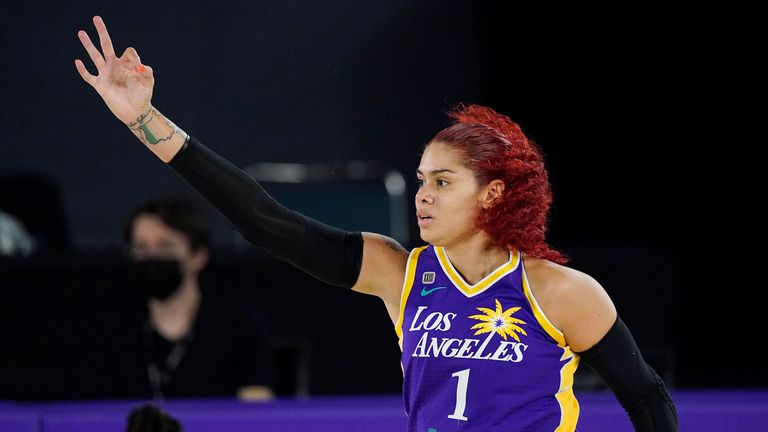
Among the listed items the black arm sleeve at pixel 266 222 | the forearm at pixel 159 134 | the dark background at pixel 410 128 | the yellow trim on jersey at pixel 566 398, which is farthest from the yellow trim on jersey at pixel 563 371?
the dark background at pixel 410 128

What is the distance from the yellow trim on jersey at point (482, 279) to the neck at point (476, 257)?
0.01m

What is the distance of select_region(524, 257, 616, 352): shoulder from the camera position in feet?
7.46

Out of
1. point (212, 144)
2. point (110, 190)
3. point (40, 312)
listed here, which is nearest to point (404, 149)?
point (212, 144)

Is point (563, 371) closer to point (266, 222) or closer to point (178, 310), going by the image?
point (266, 222)

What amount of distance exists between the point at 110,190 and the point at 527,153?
5089 mm

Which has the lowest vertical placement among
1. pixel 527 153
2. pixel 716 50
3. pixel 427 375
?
pixel 427 375

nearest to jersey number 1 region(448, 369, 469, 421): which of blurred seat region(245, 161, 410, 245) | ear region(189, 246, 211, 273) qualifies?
ear region(189, 246, 211, 273)

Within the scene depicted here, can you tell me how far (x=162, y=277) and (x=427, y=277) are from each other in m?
1.54

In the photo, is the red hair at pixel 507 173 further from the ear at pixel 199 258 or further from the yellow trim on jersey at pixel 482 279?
the ear at pixel 199 258

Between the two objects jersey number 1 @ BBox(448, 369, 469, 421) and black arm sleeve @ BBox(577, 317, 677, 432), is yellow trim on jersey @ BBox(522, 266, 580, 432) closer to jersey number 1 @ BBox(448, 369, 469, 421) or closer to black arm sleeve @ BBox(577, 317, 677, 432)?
black arm sleeve @ BBox(577, 317, 677, 432)

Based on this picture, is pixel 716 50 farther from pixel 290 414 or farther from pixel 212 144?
pixel 290 414

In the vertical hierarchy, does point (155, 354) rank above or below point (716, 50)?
below

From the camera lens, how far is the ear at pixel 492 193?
2.34 m

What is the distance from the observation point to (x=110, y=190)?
7.11 meters
